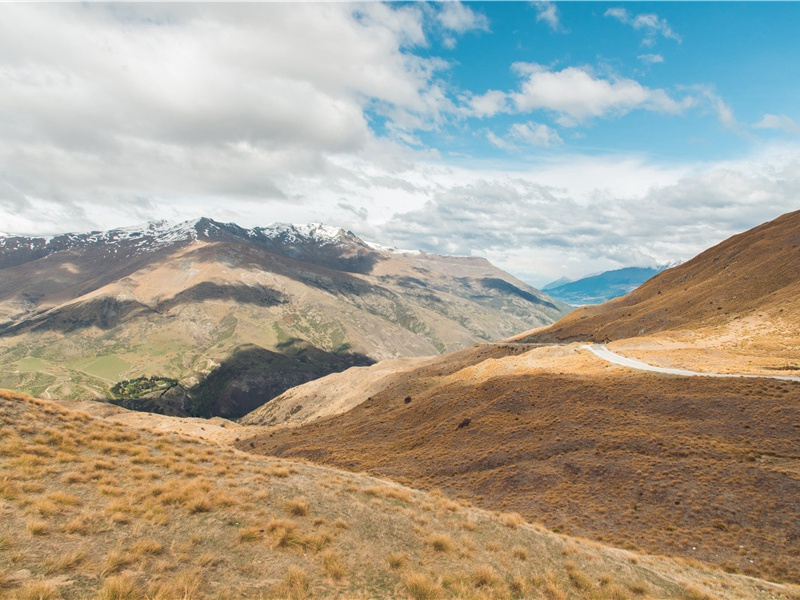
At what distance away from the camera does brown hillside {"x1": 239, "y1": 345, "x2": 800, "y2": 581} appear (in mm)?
23719

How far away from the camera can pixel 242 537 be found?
12.8 meters

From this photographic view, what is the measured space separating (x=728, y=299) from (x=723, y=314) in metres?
9.24

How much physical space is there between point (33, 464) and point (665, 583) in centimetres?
2635

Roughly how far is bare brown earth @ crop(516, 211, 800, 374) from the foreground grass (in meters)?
43.0

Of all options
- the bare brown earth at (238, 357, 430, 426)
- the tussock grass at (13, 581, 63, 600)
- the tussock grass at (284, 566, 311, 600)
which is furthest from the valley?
the bare brown earth at (238, 357, 430, 426)

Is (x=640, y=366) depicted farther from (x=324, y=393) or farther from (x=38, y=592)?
(x=324, y=393)

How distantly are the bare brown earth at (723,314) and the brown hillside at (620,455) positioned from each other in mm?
13893

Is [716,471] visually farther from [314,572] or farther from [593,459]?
[314,572]

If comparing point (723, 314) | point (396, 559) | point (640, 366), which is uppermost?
point (723, 314)

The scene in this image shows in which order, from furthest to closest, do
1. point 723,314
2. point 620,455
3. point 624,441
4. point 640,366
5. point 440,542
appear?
point 723,314 → point 640,366 → point 624,441 → point 620,455 → point 440,542

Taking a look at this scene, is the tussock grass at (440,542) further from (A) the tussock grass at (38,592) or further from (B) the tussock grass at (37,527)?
(B) the tussock grass at (37,527)

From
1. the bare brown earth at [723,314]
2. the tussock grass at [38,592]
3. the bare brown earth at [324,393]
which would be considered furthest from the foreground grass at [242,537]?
the bare brown earth at [324,393]

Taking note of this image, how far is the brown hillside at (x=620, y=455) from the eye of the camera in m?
23.7

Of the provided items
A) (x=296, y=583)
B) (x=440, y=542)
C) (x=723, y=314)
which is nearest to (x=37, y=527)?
(x=296, y=583)
